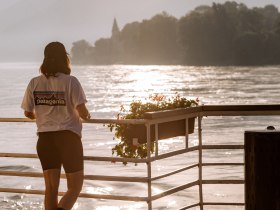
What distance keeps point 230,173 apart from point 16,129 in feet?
115

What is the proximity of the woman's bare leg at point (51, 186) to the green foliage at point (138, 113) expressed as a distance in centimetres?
93

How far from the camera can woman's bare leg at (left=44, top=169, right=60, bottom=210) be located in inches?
234

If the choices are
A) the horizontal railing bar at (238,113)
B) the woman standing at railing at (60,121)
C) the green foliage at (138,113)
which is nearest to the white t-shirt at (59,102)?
the woman standing at railing at (60,121)

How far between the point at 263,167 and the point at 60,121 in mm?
1876

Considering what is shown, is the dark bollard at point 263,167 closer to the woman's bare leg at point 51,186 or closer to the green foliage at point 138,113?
the woman's bare leg at point 51,186

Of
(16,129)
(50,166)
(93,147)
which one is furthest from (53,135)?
(16,129)

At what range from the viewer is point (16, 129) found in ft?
226

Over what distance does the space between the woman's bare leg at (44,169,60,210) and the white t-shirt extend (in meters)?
0.35

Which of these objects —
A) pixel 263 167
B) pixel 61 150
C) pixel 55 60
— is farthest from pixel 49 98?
pixel 263 167

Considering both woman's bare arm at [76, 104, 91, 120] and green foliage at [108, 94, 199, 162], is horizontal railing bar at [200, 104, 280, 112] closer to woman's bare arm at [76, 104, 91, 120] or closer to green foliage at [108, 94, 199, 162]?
green foliage at [108, 94, 199, 162]

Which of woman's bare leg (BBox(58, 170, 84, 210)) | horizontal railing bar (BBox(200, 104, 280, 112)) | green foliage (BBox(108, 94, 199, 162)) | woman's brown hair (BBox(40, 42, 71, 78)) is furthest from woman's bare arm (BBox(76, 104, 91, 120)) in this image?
horizontal railing bar (BBox(200, 104, 280, 112))

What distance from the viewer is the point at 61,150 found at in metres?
5.89

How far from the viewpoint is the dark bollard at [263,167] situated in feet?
15.4

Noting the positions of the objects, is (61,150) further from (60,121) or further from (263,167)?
(263,167)
